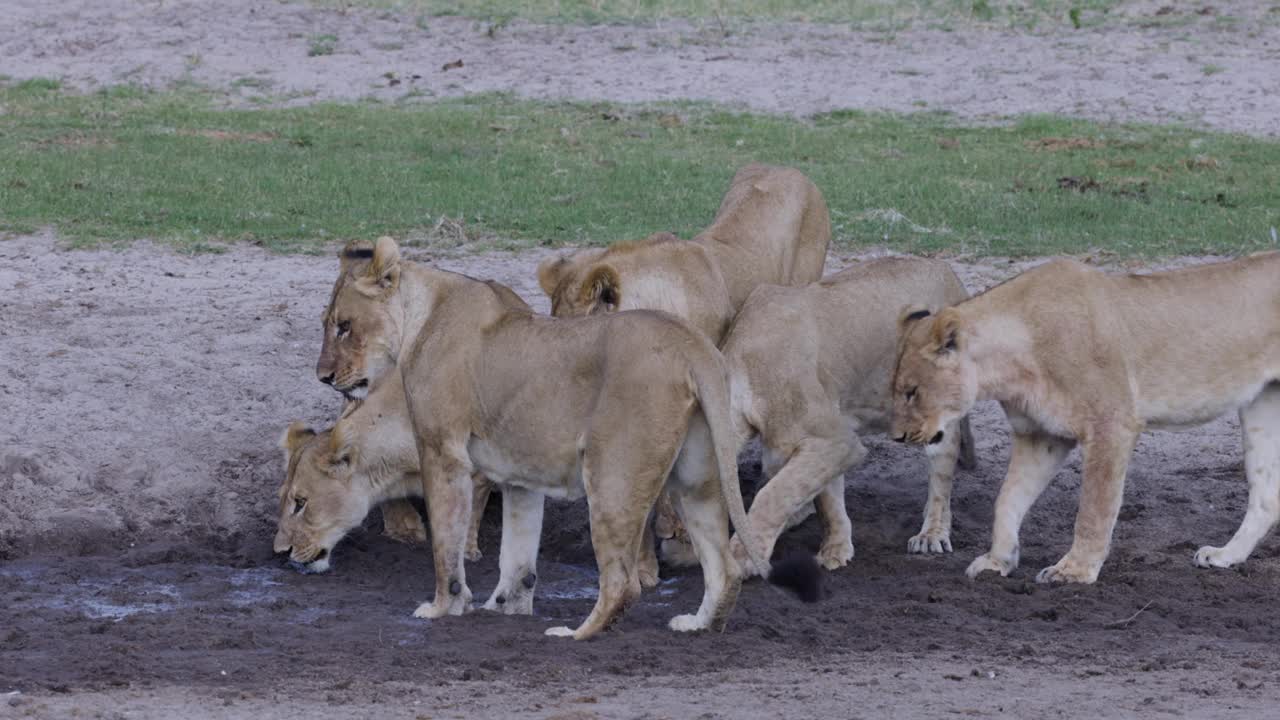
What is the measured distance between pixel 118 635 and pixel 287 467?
1.59 m

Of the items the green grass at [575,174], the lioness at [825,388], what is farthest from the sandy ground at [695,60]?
the lioness at [825,388]

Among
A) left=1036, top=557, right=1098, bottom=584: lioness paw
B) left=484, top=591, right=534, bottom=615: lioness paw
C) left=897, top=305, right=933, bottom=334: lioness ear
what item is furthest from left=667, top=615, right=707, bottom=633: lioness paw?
left=897, top=305, right=933, bottom=334: lioness ear

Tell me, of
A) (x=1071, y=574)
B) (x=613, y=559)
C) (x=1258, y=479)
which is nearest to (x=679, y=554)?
A: (x=613, y=559)

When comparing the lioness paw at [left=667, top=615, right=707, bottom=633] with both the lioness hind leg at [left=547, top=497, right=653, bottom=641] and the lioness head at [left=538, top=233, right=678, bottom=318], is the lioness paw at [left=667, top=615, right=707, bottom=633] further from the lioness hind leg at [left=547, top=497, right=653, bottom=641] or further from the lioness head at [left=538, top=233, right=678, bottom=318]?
the lioness head at [left=538, top=233, right=678, bottom=318]

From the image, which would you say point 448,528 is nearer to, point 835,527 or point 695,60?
point 835,527

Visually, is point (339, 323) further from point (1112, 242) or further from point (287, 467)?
point (1112, 242)

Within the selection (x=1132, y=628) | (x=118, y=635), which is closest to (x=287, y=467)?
(x=118, y=635)

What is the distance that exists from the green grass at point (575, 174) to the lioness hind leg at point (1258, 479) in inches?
181

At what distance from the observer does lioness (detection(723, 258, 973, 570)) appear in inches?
323

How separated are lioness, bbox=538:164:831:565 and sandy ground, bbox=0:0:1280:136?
916cm

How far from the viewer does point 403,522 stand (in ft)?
29.6

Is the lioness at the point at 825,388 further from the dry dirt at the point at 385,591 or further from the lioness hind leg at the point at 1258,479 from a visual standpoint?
the lioness hind leg at the point at 1258,479

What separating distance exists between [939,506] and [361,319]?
272cm

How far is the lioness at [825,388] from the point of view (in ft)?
26.9
